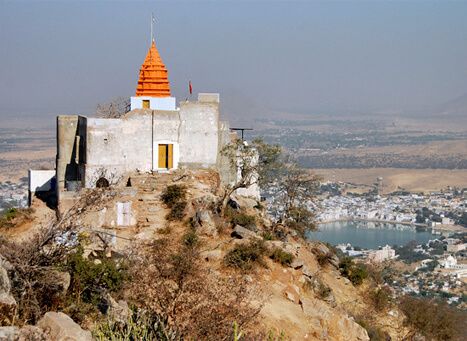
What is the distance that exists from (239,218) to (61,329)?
9.65 m

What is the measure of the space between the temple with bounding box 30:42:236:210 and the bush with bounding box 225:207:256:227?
3.82 meters

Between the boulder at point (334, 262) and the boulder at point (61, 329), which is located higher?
the boulder at point (61, 329)

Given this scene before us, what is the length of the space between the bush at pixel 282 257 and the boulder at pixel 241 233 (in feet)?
3.74

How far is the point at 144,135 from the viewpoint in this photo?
21797mm

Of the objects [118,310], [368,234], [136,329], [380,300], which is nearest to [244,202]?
[380,300]

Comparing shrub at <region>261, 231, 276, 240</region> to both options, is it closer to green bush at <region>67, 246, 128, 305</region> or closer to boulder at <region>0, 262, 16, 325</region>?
green bush at <region>67, 246, 128, 305</region>

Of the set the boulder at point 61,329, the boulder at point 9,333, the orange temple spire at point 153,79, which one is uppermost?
the orange temple spire at point 153,79

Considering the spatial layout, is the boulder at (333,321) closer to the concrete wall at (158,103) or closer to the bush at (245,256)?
the bush at (245,256)

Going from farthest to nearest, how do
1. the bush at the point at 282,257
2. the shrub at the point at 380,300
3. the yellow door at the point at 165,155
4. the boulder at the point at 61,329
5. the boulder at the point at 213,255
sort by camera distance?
the yellow door at the point at 165,155, the shrub at the point at 380,300, the bush at the point at 282,257, the boulder at the point at 213,255, the boulder at the point at 61,329

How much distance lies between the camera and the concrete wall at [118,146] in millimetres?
21125

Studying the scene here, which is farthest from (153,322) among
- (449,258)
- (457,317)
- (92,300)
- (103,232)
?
(449,258)

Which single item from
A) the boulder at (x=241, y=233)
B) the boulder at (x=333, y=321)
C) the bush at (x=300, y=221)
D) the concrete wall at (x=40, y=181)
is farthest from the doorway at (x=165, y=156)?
the boulder at (x=333, y=321)

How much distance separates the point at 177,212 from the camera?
18500 millimetres

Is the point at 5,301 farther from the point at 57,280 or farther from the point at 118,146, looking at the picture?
the point at 118,146
